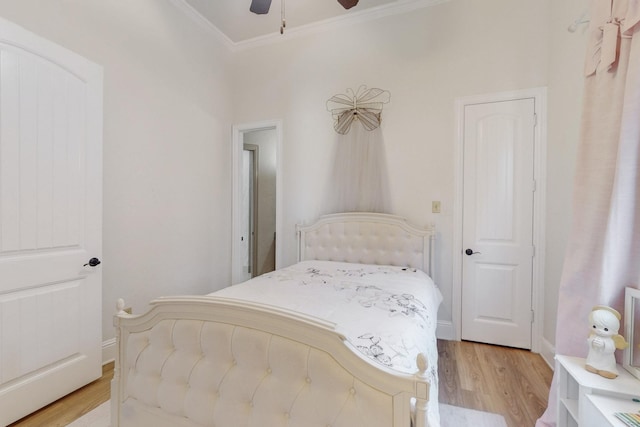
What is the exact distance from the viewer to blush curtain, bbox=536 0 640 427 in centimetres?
129

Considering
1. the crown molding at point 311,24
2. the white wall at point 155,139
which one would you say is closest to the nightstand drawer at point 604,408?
the white wall at point 155,139

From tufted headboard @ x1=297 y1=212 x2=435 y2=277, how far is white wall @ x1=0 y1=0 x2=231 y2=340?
1206 millimetres

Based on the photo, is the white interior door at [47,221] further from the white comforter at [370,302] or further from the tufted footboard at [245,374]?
the white comforter at [370,302]

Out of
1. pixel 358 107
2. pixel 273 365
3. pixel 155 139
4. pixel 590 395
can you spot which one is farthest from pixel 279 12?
pixel 590 395

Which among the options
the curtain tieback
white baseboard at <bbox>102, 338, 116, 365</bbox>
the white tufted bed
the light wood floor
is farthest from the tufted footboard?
the curtain tieback

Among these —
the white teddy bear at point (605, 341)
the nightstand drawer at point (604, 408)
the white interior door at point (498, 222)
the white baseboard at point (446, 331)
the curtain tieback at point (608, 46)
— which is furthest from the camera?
the white baseboard at point (446, 331)

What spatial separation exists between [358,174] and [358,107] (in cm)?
73

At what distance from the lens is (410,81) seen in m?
3.05

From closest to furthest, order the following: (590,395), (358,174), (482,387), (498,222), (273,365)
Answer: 1. (273,365)
2. (590,395)
3. (482,387)
4. (498,222)
5. (358,174)

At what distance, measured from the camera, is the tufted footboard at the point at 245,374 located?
35.8 inches

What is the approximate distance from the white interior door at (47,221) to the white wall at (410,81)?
6.25 ft

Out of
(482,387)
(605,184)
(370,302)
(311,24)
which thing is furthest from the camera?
(311,24)

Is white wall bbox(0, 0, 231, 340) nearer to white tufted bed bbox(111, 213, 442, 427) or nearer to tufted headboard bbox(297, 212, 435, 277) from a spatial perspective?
tufted headboard bbox(297, 212, 435, 277)

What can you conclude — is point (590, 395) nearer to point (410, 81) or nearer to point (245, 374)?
point (245, 374)
